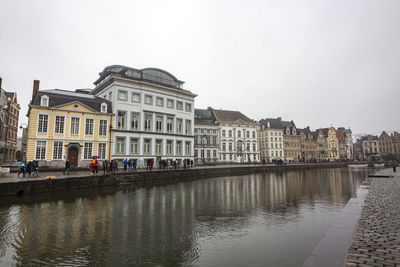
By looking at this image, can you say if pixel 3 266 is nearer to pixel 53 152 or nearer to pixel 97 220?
pixel 97 220

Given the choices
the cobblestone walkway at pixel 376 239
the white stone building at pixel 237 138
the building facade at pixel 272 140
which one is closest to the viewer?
the cobblestone walkway at pixel 376 239

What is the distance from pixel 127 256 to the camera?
5.77 metres

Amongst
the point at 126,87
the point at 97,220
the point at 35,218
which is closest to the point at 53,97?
the point at 126,87

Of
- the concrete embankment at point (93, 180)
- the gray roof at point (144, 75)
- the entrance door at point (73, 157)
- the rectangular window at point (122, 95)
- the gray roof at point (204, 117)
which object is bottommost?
the concrete embankment at point (93, 180)

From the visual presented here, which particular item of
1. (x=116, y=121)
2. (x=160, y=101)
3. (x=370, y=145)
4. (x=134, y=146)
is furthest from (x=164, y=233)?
(x=370, y=145)

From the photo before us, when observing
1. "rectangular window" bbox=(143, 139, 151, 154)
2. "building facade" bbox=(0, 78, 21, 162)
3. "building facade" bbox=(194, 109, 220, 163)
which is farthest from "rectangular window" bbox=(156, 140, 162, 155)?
"building facade" bbox=(0, 78, 21, 162)

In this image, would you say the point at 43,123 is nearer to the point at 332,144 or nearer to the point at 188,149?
the point at 188,149

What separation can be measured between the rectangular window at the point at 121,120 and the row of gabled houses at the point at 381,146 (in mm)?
101328

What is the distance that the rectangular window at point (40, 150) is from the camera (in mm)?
29375

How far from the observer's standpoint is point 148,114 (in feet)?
131

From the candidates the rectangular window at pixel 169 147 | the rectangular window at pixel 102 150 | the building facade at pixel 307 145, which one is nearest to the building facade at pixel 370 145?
the building facade at pixel 307 145

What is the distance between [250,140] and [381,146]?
3061 inches

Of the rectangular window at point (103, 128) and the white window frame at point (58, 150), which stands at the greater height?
the rectangular window at point (103, 128)

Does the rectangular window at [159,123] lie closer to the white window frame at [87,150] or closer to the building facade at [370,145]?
the white window frame at [87,150]
